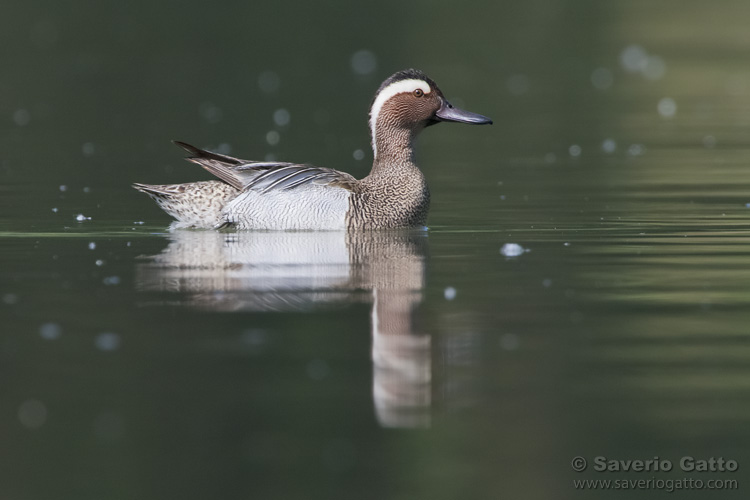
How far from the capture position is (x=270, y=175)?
11273 millimetres

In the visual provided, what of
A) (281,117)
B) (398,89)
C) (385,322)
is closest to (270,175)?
(398,89)

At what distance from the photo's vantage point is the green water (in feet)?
18.0

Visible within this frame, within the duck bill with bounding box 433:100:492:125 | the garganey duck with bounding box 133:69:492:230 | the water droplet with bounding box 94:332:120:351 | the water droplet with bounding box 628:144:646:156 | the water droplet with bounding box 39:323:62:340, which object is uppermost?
the water droplet with bounding box 628:144:646:156

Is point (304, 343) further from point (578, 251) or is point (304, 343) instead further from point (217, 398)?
point (578, 251)

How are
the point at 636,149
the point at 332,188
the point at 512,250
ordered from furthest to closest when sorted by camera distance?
the point at 636,149 < the point at 332,188 < the point at 512,250

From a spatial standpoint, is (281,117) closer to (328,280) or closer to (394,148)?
(394,148)

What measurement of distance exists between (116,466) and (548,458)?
1673 millimetres

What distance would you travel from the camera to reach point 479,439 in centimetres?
564

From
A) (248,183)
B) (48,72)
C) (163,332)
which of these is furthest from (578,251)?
(48,72)

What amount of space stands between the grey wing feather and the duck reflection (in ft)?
1.31

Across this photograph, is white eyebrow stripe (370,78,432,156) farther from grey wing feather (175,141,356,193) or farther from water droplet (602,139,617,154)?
water droplet (602,139,617,154)

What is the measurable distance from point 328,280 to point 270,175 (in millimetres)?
2727

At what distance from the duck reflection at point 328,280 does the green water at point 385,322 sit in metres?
0.03

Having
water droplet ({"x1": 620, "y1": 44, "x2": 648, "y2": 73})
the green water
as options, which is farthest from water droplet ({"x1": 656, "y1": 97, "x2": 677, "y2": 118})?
water droplet ({"x1": 620, "y1": 44, "x2": 648, "y2": 73})
